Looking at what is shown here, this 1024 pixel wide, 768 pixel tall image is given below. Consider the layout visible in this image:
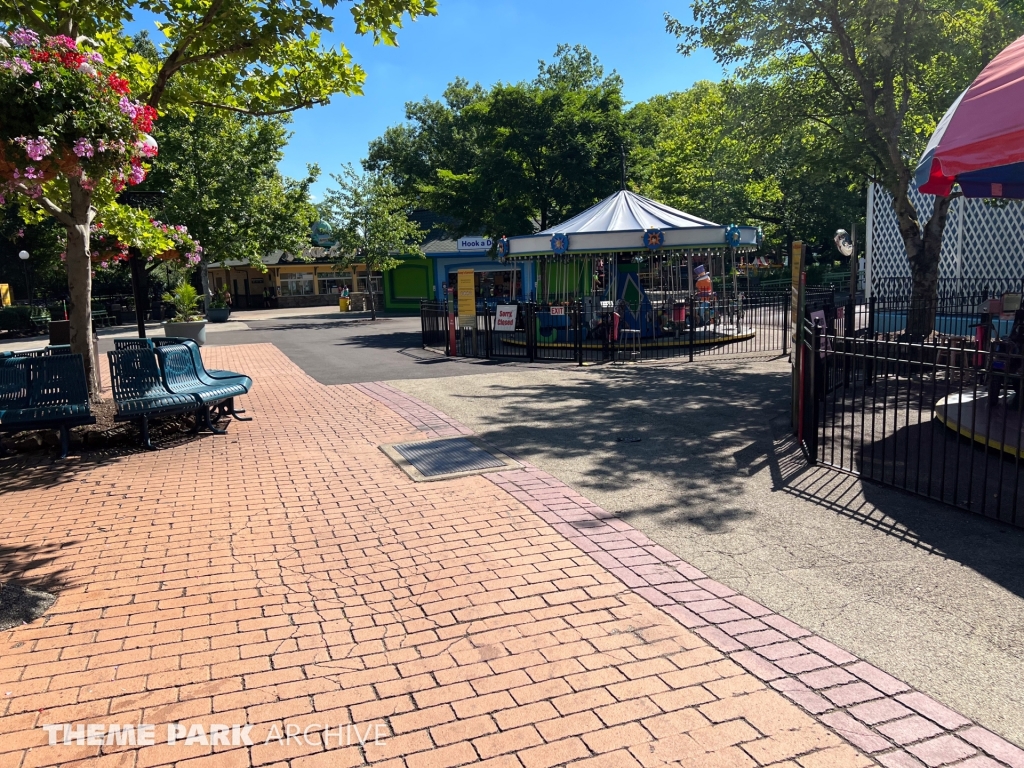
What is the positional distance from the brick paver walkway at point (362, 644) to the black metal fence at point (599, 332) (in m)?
10.3

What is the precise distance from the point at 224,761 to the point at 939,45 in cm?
1412

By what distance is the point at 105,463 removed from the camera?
764 cm

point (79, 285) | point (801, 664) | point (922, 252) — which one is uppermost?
point (922, 252)

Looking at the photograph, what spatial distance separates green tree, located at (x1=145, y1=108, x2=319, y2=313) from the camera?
28.7m

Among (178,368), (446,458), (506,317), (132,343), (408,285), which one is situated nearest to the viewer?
(446,458)

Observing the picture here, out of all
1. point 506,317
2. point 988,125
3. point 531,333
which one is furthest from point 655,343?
point 988,125

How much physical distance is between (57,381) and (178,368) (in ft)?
4.38

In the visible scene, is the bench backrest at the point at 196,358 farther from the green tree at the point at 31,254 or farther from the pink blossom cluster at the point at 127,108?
the green tree at the point at 31,254

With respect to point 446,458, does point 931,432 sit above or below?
above

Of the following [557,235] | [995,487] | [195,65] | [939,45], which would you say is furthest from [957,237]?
[195,65]

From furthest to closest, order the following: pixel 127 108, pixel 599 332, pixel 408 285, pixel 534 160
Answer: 1. pixel 408 285
2. pixel 534 160
3. pixel 599 332
4. pixel 127 108

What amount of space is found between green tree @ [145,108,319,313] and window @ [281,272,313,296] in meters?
20.6

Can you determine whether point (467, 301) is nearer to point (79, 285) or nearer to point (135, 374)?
point (79, 285)

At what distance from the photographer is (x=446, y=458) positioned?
7.57m
